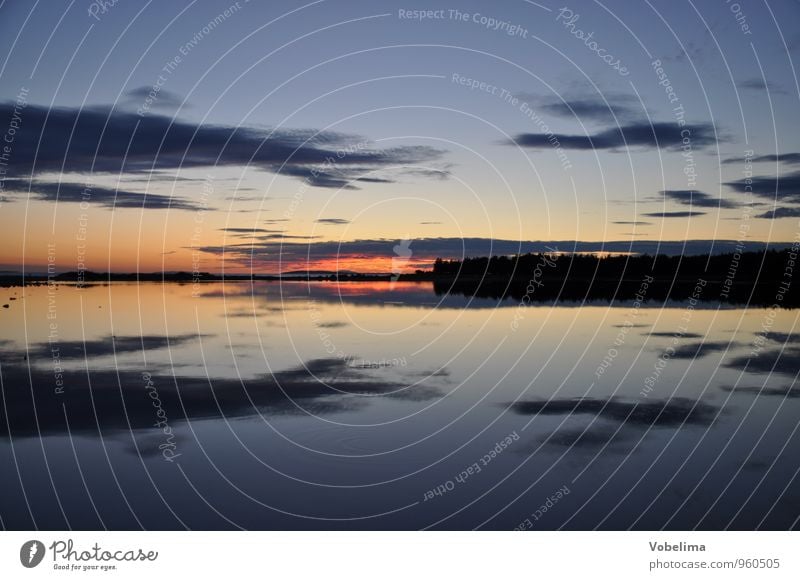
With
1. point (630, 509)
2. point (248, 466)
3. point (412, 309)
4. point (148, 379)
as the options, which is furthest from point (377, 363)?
point (412, 309)

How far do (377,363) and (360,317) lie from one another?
1160 cm

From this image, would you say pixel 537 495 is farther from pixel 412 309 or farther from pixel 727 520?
pixel 412 309

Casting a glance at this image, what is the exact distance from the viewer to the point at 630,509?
16.5 meters

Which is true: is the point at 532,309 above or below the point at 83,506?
above

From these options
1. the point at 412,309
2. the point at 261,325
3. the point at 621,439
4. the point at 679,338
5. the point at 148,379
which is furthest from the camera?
the point at 412,309

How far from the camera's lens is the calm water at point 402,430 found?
1658cm

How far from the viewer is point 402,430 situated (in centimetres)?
Answer: 2056

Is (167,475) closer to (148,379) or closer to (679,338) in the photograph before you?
(148,379)

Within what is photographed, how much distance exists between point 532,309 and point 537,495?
2655 cm

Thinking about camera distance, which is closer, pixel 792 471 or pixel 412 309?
pixel 792 471

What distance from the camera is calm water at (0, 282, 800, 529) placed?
16.6 meters

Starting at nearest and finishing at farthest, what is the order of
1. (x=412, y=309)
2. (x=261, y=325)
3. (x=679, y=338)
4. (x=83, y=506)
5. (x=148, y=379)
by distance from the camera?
(x=83, y=506) < (x=148, y=379) < (x=679, y=338) < (x=261, y=325) < (x=412, y=309)

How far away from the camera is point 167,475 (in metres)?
17.5

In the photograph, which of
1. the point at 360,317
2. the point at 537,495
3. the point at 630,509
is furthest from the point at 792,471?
the point at 360,317
